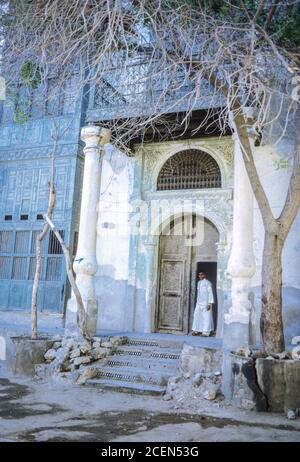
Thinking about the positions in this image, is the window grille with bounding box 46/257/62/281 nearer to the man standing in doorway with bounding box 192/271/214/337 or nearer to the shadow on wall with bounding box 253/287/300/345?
the man standing in doorway with bounding box 192/271/214/337

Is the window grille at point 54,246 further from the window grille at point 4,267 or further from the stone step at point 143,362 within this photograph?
the stone step at point 143,362

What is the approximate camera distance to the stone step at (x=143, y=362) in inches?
297

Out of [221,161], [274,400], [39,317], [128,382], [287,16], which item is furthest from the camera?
[39,317]

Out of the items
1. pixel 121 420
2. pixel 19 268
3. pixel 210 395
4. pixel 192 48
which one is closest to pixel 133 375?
pixel 210 395

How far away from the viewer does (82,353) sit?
7906 millimetres

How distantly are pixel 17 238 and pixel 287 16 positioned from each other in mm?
8246

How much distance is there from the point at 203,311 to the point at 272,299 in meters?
3.80

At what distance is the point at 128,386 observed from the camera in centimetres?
693

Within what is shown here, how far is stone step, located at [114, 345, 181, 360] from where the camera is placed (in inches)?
313

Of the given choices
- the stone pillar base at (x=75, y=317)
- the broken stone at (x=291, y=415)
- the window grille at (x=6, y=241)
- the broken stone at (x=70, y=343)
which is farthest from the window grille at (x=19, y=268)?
the broken stone at (x=291, y=415)

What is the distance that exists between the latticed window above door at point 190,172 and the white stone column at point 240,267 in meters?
2.36

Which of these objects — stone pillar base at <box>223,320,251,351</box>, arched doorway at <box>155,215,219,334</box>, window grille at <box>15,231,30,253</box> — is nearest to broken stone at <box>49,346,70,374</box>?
stone pillar base at <box>223,320,251,351</box>
